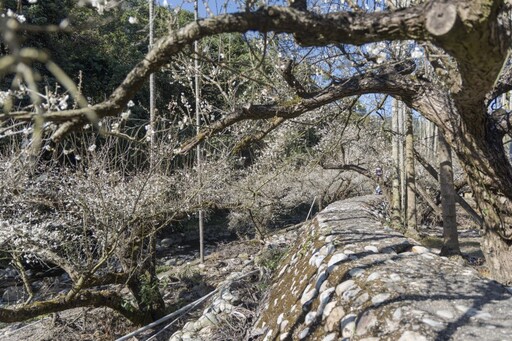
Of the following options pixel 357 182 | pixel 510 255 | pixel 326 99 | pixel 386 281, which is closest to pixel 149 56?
pixel 326 99

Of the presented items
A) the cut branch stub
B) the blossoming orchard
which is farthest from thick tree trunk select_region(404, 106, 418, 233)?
the cut branch stub

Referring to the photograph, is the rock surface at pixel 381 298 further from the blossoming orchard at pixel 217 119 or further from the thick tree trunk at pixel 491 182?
the blossoming orchard at pixel 217 119

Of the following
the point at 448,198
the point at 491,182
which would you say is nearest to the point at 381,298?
the point at 491,182

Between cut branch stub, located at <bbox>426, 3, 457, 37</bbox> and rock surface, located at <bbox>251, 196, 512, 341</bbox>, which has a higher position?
cut branch stub, located at <bbox>426, 3, 457, 37</bbox>

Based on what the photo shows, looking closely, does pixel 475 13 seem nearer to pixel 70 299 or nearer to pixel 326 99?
pixel 326 99

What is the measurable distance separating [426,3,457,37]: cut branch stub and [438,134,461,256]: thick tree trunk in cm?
427

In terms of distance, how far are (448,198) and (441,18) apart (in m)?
4.61

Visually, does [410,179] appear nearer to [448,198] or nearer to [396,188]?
[396,188]

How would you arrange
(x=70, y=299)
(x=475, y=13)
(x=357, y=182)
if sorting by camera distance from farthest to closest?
(x=357, y=182), (x=70, y=299), (x=475, y=13)

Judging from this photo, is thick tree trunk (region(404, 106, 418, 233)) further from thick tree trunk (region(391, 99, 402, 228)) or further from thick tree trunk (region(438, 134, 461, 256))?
thick tree trunk (region(438, 134, 461, 256))

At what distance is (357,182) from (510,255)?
437 inches

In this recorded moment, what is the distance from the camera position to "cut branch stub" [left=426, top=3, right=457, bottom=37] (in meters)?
1.56

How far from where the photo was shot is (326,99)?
10.00 ft

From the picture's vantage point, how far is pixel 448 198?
5.72 meters
